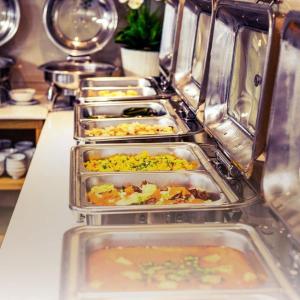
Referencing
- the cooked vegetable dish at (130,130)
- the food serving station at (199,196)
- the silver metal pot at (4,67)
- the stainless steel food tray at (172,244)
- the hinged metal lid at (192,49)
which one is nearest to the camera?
the stainless steel food tray at (172,244)

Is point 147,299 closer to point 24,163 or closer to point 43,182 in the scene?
point 43,182

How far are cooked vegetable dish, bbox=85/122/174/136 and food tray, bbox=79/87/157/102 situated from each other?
0.37 meters

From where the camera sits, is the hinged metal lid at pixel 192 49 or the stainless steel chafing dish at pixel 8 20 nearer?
the hinged metal lid at pixel 192 49

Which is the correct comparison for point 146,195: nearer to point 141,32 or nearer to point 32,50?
point 141,32

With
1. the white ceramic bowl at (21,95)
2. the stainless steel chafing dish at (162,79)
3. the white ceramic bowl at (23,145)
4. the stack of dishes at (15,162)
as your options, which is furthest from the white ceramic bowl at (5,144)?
the stainless steel chafing dish at (162,79)

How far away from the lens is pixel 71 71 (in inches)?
135

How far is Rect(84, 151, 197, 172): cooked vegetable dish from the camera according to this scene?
6.36 feet

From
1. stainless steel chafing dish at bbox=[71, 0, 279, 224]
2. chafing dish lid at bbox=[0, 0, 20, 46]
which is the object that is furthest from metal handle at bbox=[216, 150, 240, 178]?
chafing dish lid at bbox=[0, 0, 20, 46]

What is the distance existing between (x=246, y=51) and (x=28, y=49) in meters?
2.08

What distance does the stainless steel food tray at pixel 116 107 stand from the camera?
271cm

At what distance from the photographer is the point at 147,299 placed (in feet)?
3.68

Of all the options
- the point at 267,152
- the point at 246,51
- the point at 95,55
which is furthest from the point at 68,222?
the point at 95,55

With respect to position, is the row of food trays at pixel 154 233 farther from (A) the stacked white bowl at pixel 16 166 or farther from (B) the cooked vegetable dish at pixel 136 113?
(A) the stacked white bowl at pixel 16 166

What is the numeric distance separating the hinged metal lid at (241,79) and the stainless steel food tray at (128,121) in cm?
22
